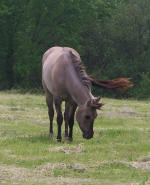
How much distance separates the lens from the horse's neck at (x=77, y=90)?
11891 mm

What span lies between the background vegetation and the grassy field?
2573 centimetres

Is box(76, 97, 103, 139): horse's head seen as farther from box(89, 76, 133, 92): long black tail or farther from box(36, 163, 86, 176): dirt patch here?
box(36, 163, 86, 176): dirt patch

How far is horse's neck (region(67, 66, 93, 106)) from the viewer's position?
11891 millimetres

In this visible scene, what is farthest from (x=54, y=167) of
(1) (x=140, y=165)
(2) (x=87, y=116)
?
(2) (x=87, y=116)

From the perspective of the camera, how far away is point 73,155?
10.3 m

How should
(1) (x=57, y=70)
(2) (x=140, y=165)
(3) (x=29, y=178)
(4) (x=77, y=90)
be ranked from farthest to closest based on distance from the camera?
(1) (x=57, y=70), (4) (x=77, y=90), (2) (x=140, y=165), (3) (x=29, y=178)

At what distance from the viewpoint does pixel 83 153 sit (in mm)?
10609

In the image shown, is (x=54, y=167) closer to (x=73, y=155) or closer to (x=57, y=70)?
(x=73, y=155)

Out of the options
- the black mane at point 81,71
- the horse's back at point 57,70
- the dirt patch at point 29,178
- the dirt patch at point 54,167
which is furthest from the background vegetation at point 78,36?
the dirt patch at point 29,178

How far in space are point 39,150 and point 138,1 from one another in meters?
42.1

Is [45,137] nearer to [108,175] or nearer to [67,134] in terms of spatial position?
[67,134]

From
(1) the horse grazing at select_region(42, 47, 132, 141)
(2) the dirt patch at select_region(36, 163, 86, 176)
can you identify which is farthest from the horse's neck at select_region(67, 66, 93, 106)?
(2) the dirt patch at select_region(36, 163, 86, 176)

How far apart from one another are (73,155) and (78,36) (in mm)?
35708

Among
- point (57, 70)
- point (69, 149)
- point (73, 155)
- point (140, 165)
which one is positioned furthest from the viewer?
point (57, 70)
